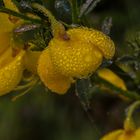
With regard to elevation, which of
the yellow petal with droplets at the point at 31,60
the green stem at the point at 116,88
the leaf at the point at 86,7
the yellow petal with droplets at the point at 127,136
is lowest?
the yellow petal with droplets at the point at 127,136

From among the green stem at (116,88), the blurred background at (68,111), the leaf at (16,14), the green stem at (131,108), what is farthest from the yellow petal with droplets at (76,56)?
the blurred background at (68,111)

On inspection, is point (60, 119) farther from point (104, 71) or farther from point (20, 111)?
point (104, 71)

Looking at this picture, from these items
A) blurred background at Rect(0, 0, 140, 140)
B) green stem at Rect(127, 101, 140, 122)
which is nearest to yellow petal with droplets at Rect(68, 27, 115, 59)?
green stem at Rect(127, 101, 140, 122)

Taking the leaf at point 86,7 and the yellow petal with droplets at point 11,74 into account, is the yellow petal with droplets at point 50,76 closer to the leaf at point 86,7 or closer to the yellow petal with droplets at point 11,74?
the yellow petal with droplets at point 11,74

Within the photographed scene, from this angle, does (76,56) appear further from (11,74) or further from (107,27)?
(107,27)

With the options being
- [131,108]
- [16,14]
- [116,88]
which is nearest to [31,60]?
[16,14]

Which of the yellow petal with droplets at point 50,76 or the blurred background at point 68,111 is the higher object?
the yellow petal with droplets at point 50,76

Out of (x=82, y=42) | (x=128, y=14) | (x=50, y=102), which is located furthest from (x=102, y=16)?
(x=82, y=42)
